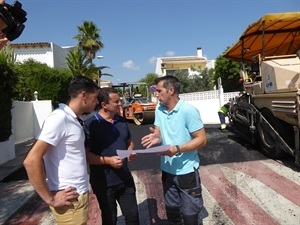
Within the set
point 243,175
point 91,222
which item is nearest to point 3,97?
point 91,222

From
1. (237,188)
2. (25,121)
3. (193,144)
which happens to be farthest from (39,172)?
(25,121)

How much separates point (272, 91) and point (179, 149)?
164 inches

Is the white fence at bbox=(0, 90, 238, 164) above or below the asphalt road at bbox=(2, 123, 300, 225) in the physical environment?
above

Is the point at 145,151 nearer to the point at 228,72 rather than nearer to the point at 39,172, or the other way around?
the point at 39,172

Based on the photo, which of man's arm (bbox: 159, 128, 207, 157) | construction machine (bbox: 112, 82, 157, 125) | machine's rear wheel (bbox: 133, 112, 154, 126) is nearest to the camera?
man's arm (bbox: 159, 128, 207, 157)

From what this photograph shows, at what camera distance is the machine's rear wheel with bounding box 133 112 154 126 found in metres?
17.4

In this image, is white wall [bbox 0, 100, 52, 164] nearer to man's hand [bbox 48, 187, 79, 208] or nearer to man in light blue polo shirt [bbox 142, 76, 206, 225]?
man in light blue polo shirt [bbox 142, 76, 206, 225]

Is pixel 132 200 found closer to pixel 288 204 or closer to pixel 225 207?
pixel 225 207

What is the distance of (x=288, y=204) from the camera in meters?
4.68

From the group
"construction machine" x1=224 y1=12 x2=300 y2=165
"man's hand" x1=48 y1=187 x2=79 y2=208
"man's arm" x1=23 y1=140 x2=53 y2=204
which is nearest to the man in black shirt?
"man's hand" x1=48 y1=187 x2=79 y2=208

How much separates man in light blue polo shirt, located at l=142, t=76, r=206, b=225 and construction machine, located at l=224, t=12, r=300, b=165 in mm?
3030

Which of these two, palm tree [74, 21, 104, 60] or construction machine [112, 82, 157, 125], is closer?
construction machine [112, 82, 157, 125]

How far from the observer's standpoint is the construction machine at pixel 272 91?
594cm

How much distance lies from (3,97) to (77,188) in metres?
6.78
